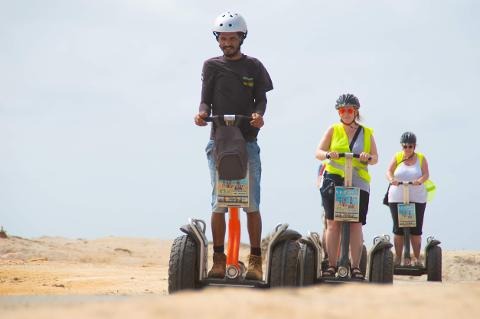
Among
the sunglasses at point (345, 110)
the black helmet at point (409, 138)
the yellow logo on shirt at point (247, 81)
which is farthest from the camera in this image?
the black helmet at point (409, 138)

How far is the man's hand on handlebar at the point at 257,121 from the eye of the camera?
6820 millimetres

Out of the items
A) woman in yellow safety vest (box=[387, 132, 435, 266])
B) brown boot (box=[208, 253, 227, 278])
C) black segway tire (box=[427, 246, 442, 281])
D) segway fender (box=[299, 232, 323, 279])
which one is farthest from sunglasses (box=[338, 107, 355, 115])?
black segway tire (box=[427, 246, 442, 281])

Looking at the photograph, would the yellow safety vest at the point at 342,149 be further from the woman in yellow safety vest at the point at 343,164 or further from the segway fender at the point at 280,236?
the segway fender at the point at 280,236

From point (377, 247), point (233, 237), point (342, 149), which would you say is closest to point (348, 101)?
point (342, 149)

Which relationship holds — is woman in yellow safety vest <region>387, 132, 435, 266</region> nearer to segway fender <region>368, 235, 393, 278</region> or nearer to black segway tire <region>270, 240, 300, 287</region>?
segway fender <region>368, 235, 393, 278</region>

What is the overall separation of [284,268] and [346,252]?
189 centimetres

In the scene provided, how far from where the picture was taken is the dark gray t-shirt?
7.12m

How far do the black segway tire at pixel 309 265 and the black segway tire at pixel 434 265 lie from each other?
16.1 feet

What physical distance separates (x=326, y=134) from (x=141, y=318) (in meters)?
5.91

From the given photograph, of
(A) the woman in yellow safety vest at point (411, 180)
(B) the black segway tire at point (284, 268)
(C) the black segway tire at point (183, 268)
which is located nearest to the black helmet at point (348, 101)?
(B) the black segway tire at point (284, 268)

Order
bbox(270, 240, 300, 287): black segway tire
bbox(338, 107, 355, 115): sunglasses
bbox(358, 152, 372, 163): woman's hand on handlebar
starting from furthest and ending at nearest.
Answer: bbox(338, 107, 355, 115): sunglasses
bbox(358, 152, 372, 163): woman's hand on handlebar
bbox(270, 240, 300, 287): black segway tire

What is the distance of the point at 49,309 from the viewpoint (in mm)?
3770

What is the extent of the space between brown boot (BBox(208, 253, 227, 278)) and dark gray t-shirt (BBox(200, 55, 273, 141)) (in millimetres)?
1098

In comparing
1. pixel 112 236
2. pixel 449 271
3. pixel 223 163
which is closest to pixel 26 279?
pixel 223 163
